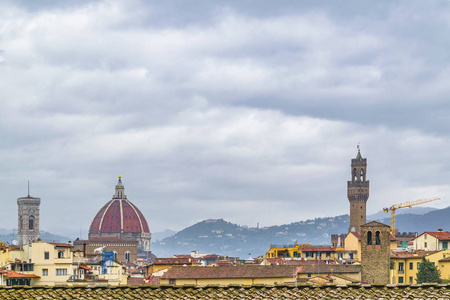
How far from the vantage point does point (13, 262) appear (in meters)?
60.6

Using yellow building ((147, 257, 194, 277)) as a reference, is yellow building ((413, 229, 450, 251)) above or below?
above

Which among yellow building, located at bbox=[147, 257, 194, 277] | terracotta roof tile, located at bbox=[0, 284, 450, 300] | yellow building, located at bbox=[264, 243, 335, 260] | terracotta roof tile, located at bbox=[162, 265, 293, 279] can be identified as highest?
terracotta roof tile, located at bbox=[0, 284, 450, 300]

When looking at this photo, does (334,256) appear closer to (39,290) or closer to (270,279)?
(270,279)

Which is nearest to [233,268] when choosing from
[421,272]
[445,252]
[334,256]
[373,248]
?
[373,248]

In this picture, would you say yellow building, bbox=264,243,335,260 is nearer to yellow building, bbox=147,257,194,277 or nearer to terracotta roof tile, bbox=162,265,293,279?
yellow building, bbox=147,257,194,277

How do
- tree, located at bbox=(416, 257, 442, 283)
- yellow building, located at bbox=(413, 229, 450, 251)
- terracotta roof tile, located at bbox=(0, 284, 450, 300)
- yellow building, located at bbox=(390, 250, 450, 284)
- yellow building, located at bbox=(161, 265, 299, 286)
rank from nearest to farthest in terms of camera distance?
1. terracotta roof tile, located at bbox=(0, 284, 450, 300)
2. yellow building, located at bbox=(161, 265, 299, 286)
3. tree, located at bbox=(416, 257, 442, 283)
4. yellow building, located at bbox=(390, 250, 450, 284)
5. yellow building, located at bbox=(413, 229, 450, 251)

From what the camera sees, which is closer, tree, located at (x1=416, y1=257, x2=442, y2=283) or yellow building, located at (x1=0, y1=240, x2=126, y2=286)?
yellow building, located at (x1=0, y1=240, x2=126, y2=286)

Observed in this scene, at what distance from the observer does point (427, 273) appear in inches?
3130

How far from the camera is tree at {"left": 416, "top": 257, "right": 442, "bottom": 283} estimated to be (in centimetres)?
7906

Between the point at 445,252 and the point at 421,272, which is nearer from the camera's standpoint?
the point at 421,272

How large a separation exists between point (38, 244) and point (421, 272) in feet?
111

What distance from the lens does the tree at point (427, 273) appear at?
79.1 m

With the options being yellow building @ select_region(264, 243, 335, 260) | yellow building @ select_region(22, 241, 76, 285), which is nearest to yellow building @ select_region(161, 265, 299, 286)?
yellow building @ select_region(22, 241, 76, 285)

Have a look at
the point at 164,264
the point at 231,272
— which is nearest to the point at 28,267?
the point at 231,272
